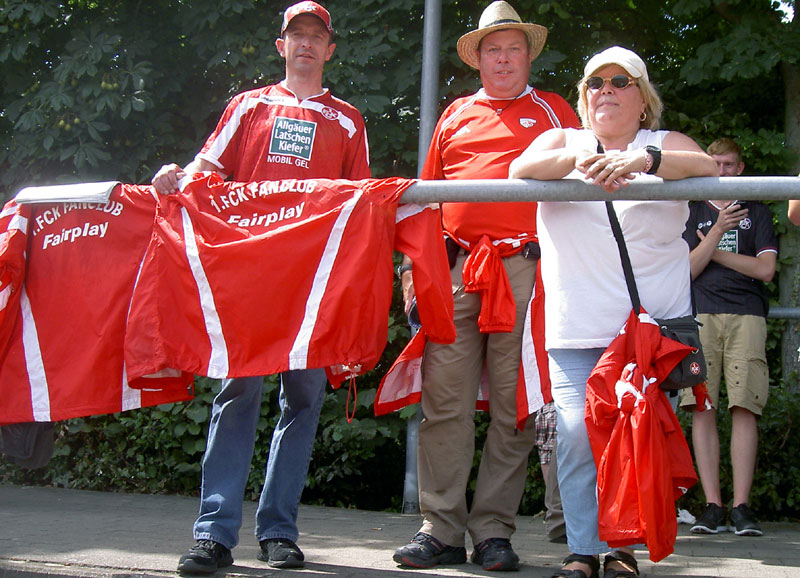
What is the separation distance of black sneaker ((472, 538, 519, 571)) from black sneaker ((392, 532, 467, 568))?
0.08m

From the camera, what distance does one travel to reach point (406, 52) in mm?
6949

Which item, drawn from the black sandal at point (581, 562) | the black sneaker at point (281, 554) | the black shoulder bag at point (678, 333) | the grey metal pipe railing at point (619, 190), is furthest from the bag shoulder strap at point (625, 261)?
the black sneaker at point (281, 554)

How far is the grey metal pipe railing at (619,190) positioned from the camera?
10.6ft

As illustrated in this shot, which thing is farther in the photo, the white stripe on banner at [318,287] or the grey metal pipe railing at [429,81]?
the grey metal pipe railing at [429,81]

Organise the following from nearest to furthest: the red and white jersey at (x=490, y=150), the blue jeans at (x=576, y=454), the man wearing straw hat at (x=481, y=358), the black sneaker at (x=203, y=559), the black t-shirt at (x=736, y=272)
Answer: the blue jeans at (x=576, y=454) < the black sneaker at (x=203, y=559) < the man wearing straw hat at (x=481, y=358) < the red and white jersey at (x=490, y=150) < the black t-shirt at (x=736, y=272)

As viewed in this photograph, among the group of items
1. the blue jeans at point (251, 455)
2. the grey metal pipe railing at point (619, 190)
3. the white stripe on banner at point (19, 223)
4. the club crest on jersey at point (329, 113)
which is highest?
the club crest on jersey at point (329, 113)

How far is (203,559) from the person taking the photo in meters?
3.71

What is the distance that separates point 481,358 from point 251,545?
138 cm

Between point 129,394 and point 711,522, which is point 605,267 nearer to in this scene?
point 129,394

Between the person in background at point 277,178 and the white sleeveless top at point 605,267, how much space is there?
1094mm

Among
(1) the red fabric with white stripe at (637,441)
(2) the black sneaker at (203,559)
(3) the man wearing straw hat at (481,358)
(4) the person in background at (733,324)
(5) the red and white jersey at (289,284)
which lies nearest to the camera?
(1) the red fabric with white stripe at (637,441)

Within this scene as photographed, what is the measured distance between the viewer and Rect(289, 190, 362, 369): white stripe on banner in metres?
3.59

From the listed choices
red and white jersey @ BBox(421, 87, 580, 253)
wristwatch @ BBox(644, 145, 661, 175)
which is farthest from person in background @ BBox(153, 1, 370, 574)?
wristwatch @ BBox(644, 145, 661, 175)

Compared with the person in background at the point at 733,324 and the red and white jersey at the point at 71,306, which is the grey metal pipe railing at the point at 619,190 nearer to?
the red and white jersey at the point at 71,306
